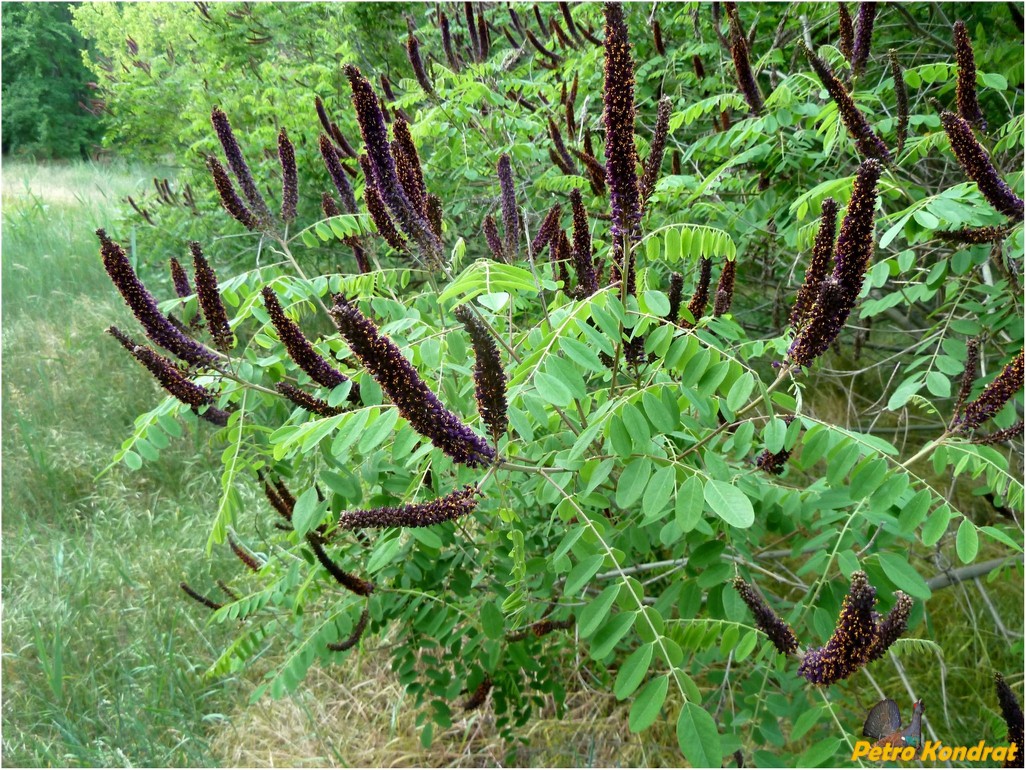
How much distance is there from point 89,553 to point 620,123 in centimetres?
470

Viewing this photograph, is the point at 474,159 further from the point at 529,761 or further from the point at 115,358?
the point at 115,358

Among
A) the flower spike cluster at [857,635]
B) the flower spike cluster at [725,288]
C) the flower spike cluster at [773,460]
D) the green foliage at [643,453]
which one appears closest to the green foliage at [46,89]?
the green foliage at [643,453]

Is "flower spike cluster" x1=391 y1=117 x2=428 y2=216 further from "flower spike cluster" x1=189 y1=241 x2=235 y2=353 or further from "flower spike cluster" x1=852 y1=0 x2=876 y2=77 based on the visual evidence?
"flower spike cluster" x1=852 y1=0 x2=876 y2=77

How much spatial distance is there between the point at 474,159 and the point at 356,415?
2.65 meters

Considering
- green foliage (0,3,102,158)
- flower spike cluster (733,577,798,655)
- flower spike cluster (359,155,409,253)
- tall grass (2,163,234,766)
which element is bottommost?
tall grass (2,163,234,766)

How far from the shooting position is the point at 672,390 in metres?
1.61

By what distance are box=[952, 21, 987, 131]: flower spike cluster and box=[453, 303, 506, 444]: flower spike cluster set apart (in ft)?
5.26

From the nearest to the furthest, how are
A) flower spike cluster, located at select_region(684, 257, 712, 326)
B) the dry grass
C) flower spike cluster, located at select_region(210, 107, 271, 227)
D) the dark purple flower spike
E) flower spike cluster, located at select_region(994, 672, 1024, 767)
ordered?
the dark purple flower spike, flower spike cluster, located at select_region(994, 672, 1024, 767), flower spike cluster, located at select_region(684, 257, 712, 326), flower spike cluster, located at select_region(210, 107, 271, 227), the dry grass

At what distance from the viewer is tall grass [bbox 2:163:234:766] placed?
3.34 m

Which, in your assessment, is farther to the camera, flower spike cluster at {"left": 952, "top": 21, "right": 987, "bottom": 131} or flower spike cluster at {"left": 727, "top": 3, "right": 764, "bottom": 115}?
flower spike cluster at {"left": 727, "top": 3, "right": 764, "bottom": 115}

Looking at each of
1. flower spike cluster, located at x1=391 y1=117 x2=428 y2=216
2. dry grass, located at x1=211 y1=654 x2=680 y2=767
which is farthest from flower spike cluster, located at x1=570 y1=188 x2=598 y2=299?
dry grass, located at x1=211 y1=654 x2=680 y2=767

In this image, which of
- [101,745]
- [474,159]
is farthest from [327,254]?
[101,745]

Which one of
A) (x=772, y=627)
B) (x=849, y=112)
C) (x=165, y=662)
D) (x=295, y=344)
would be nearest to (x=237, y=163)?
(x=295, y=344)

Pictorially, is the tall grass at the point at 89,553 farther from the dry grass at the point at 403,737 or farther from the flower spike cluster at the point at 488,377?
the flower spike cluster at the point at 488,377
